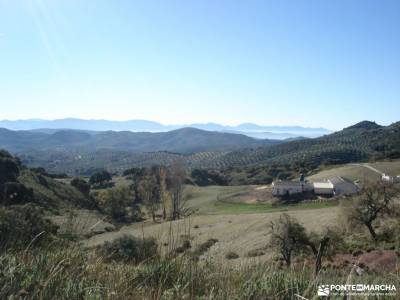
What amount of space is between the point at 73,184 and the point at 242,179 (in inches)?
1963

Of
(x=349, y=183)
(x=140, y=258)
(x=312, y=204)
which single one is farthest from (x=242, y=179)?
(x=140, y=258)

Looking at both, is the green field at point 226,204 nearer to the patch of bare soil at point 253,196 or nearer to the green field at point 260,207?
Result: the green field at point 260,207

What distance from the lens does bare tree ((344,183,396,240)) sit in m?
30.2

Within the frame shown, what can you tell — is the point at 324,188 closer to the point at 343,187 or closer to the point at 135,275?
the point at 343,187

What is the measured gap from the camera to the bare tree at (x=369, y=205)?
3023 cm

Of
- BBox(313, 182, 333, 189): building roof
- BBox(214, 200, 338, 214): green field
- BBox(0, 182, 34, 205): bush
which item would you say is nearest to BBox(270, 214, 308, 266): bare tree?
BBox(0, 182, 34, 205): bush

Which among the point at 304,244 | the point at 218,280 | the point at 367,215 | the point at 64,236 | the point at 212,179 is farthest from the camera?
the point at 212,179

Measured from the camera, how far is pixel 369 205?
100ft

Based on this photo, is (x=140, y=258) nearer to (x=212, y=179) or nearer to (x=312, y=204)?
(x=312, y=204)

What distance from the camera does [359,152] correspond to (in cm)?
14500

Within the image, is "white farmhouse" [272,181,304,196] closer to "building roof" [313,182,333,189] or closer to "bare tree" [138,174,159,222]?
"building roof" [313,182,333,189]

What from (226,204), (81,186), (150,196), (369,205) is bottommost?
(226,204)

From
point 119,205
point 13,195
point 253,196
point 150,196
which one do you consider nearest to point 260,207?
point 253,196

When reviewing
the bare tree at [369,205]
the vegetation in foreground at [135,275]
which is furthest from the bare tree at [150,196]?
the vegetation in foreground at [135,275]
